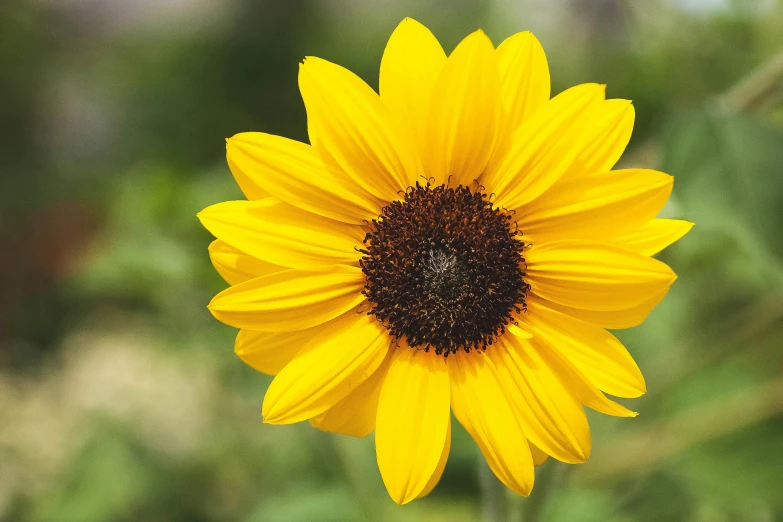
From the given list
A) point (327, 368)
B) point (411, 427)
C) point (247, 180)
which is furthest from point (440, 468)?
point (247, 180)

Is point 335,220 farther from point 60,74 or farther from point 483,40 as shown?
point 60,74

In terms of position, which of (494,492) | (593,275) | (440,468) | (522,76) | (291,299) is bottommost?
(494,492)

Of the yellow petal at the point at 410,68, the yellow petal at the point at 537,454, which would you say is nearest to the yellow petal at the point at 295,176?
the yellow petal at the point at 410,68

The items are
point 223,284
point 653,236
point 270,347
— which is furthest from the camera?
point 223,284

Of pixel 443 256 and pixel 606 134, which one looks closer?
pixel 606 134

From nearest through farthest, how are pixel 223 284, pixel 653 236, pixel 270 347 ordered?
pixel 653 236 < pixel 270 347 < pixel 223 284

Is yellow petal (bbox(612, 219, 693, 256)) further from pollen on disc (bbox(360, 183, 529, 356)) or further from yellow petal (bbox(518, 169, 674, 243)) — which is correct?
pollen on disc (bbox(360, 183, 529, 356))

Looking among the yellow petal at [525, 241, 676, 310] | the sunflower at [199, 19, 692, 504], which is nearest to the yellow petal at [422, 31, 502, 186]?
the sunflower at [199, 19, 692, 504]

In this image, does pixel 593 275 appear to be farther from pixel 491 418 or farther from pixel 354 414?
pixel 354 414
